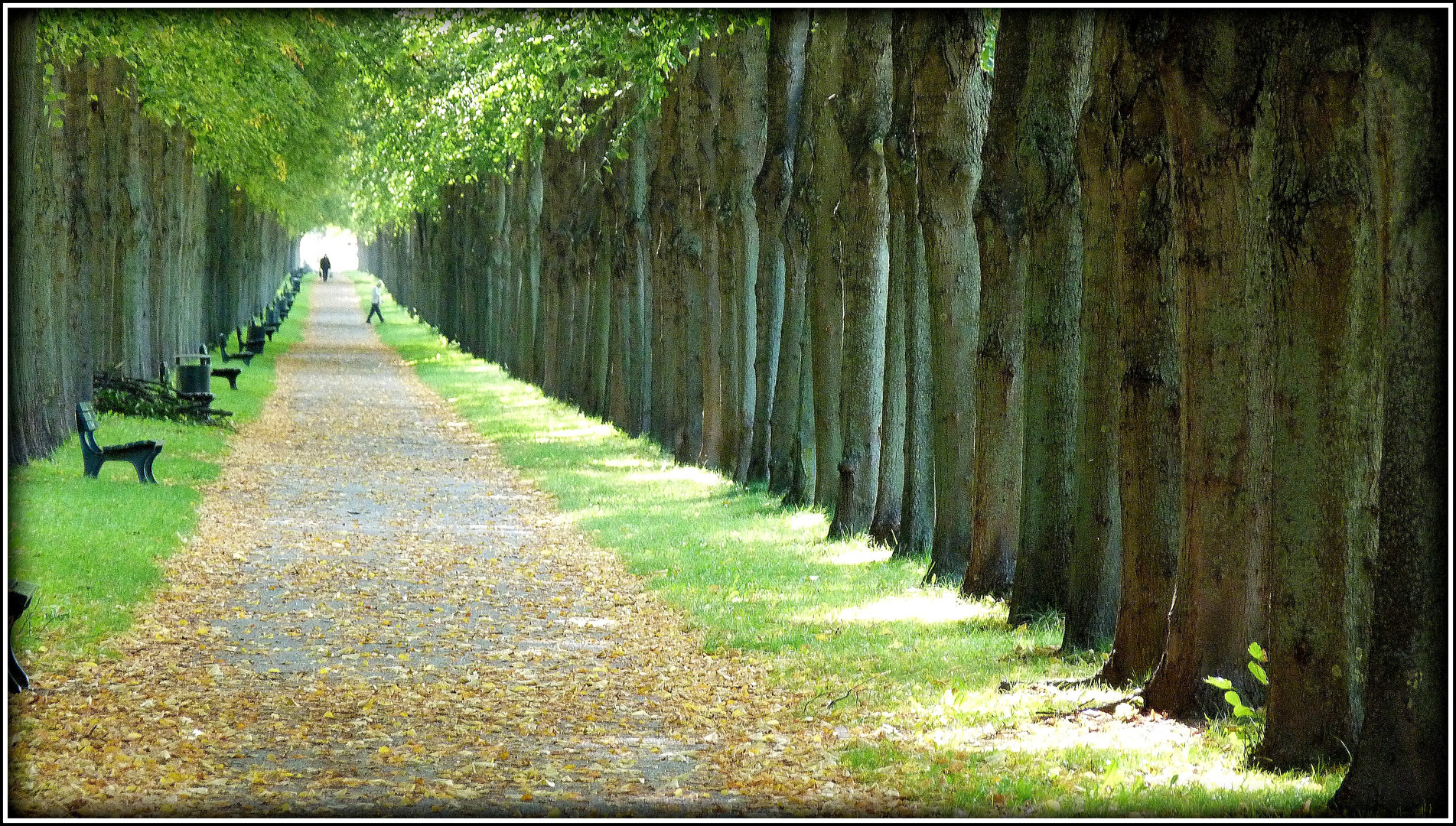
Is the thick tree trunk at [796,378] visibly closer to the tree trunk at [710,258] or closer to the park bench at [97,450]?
the tree trunk at [710,258]

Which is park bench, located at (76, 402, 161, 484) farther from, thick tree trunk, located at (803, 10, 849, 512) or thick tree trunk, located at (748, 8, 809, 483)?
thick tree trunk, located at (803, 10, 849, 512)

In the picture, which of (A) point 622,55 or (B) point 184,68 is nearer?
(A) point 622,55

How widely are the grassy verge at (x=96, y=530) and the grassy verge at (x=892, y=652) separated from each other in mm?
3519

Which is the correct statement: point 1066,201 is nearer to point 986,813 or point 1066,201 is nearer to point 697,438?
point 986,813

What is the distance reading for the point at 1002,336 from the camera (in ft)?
34.4

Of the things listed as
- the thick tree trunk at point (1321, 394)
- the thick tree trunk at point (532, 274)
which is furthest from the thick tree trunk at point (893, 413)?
the thick tree trunk at point (532, 274)

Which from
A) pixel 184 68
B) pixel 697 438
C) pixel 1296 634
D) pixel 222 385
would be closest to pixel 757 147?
pixel 697 438

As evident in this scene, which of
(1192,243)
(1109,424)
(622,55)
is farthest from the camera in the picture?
(622,55)

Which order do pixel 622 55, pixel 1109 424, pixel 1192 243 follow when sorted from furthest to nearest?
pixel 622 55 < pixel 1109 424 < pixel 1192 243

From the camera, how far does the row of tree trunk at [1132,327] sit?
18.4 ft

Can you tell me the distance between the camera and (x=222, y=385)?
103ft

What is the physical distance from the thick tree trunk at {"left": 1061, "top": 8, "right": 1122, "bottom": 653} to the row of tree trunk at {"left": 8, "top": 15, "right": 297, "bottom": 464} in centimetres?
489

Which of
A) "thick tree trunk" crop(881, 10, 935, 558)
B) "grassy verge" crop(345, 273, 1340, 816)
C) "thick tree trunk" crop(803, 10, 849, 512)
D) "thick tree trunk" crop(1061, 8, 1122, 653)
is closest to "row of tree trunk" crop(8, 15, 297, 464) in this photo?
"grassy verge" crop(345, 273, 1340, 816)

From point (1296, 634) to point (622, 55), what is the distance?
1006 centimetres
